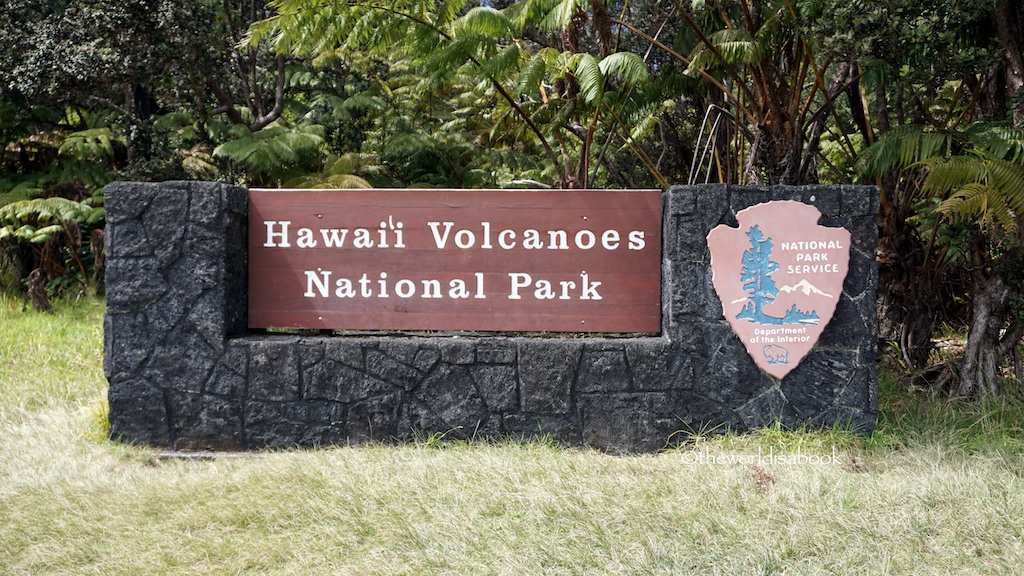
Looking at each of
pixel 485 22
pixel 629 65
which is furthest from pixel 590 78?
pixel 485 22

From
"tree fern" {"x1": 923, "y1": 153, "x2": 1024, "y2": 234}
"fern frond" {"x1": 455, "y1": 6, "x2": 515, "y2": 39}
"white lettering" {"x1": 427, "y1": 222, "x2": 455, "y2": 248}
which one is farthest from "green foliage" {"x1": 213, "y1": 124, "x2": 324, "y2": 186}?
"tree fern" {"x1": 923, "y1": 153, "x2": 1024, "y2": 234}

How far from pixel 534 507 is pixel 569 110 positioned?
4320 millimetres

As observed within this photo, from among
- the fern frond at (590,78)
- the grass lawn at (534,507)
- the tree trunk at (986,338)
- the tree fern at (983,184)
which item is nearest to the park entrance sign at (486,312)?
the grass lawn at (534,507)

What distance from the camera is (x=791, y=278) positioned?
14.3 ft

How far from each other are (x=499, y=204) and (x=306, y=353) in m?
1.39

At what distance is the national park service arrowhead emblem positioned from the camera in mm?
4359

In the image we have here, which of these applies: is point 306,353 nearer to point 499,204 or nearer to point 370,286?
point 370,286

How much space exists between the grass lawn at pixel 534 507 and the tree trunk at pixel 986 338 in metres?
0.53

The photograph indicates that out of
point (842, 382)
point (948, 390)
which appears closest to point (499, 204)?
point (842, 382)

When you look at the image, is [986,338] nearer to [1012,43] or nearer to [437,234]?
[1012,43]

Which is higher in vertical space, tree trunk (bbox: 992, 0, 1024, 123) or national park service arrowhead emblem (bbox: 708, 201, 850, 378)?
tree trunk (bbox: 992, 0, 1024, 123)

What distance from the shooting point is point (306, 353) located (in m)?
4.51

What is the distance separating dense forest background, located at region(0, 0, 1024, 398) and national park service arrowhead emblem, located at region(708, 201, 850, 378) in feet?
2.49

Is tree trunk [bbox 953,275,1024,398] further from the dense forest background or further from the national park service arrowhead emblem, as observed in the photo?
the national park service arrowhead emblem
